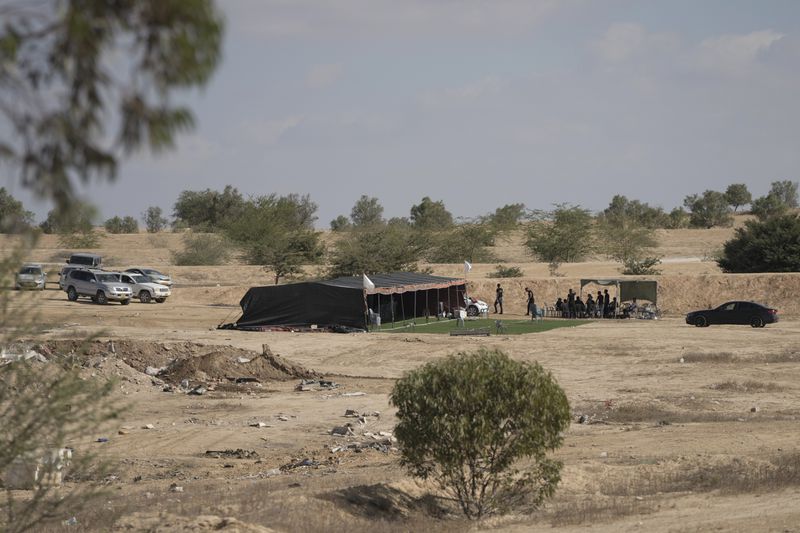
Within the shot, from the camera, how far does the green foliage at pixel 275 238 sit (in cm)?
6556

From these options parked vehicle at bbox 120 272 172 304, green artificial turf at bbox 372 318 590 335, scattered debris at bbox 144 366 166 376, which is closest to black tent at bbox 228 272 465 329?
green artificial turf at bbox 372 318 590 335

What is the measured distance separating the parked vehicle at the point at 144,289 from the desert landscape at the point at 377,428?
6.04 m

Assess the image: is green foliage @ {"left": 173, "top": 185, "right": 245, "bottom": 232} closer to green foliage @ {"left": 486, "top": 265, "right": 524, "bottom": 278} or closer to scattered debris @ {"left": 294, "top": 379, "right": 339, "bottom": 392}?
green foliage @ {"left": 486, "top": 265, "right": 524, "bottom": 278}

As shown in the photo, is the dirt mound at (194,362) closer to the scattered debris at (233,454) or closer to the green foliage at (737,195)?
the scattered debris at (233,454)

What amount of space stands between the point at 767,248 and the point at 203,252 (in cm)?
4299

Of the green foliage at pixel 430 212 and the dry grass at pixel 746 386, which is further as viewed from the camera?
the green foliage at pixel 430 212

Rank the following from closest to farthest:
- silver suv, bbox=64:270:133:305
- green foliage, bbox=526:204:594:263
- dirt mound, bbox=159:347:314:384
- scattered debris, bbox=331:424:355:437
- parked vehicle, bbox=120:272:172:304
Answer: scattered debris, bbox=331:424:355:437
dirt mound, bbox=159:347:314:384
silver suv, bbox=64:270:133:305
parked vehicle, bbox=120:272:172:304
green foliage, bbox=526:204:594:263

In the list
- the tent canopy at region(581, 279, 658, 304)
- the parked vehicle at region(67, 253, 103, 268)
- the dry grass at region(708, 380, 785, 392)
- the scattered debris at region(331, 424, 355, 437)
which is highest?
the parked vehicle at region(67, 253, 103, 268)

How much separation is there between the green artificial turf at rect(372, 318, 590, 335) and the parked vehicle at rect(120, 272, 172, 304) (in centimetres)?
1438

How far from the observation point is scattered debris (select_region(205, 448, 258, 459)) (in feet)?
64.3

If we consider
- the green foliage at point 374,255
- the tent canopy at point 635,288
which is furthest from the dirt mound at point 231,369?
the green foliage at point 374,255

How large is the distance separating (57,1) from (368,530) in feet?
30.2

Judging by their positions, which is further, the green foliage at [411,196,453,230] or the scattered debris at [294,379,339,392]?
the green foliage at [411,196,453,230]

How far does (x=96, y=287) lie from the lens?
51.9 metres
